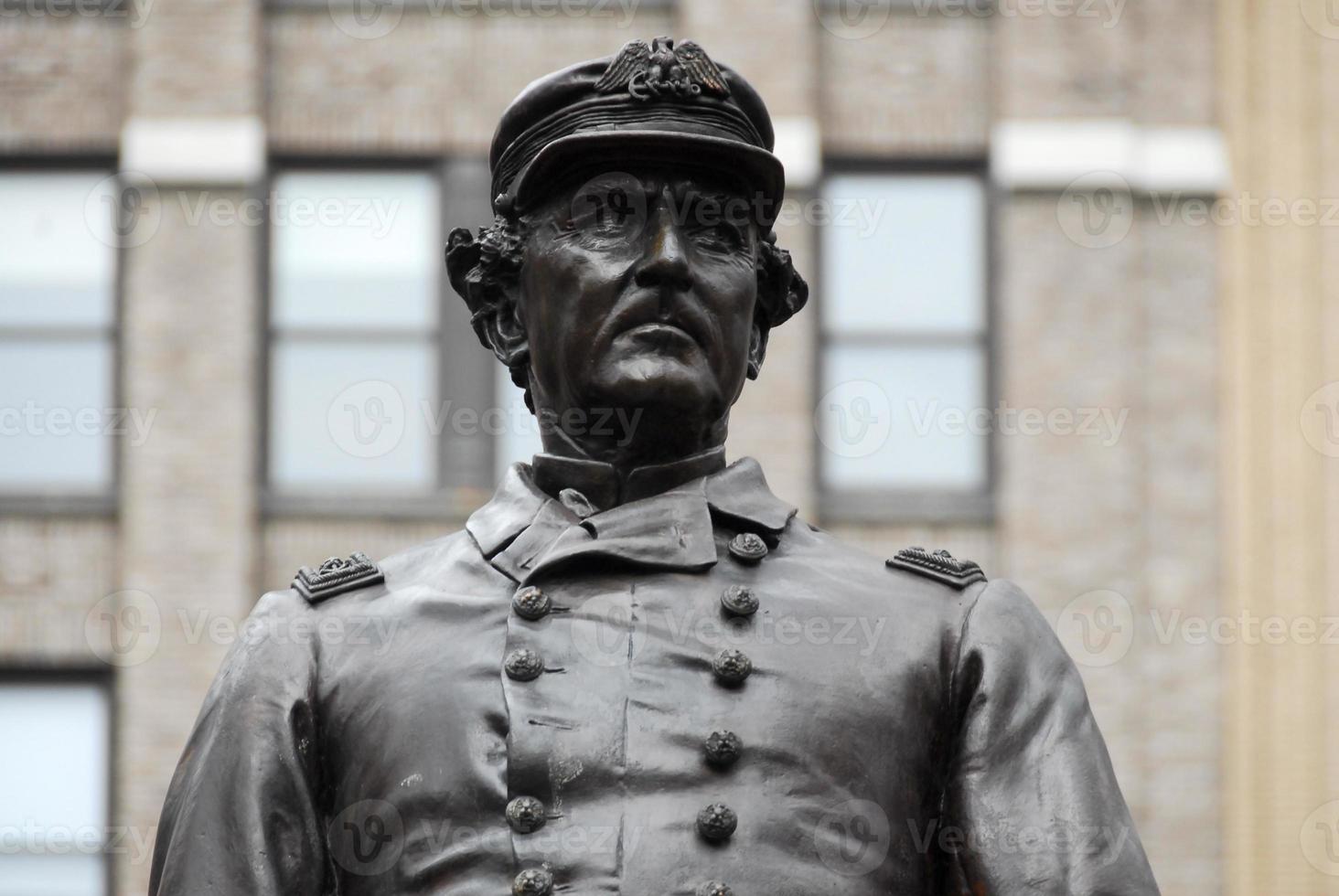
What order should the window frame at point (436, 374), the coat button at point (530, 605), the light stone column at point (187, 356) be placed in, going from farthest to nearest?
the window frame at point (436, 374) < the light stone column at point (187, 356) < the coat button at point (530, 605)

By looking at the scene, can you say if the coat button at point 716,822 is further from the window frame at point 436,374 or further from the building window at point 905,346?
the building window at point 905,346

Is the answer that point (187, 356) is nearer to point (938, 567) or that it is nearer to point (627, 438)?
point (627, 438)

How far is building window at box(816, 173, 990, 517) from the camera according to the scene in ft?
63.8

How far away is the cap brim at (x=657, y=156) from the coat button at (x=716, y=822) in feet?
3.52

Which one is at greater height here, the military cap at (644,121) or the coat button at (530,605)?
the military cap at (644,121)

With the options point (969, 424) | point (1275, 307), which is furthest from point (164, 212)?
point (1275, 307)

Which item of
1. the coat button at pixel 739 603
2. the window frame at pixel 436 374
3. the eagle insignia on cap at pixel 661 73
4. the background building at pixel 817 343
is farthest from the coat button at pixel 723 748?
the window frame at pixel 436 374

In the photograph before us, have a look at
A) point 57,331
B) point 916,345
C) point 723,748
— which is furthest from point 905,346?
point 723,748

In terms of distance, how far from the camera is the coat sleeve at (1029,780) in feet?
14.5

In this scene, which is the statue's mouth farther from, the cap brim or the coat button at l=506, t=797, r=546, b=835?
the coat button at l=506, t=797, r=546, b=835

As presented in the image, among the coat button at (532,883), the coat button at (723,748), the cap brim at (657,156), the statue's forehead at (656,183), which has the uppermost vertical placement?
the cap brim at (657,156)

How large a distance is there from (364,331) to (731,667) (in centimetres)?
1523

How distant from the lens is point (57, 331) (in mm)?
19734

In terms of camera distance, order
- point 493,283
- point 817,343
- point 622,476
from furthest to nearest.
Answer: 1. point 817,343
2. point 493,283
3. point 622,476
